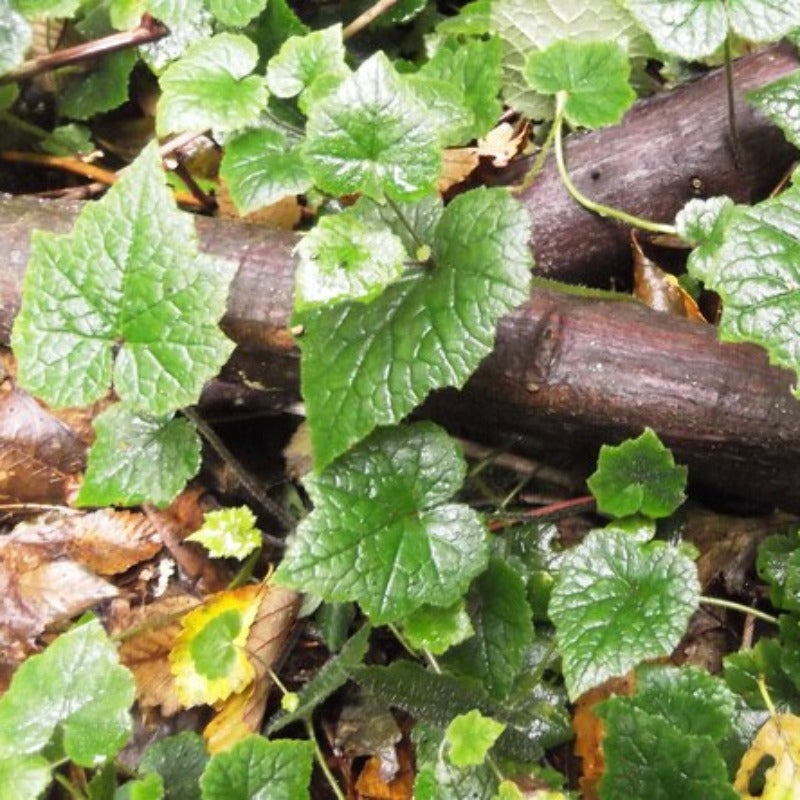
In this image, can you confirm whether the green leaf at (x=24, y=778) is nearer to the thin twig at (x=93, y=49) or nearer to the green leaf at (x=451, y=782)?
the green leaf at (x=451, y=782)

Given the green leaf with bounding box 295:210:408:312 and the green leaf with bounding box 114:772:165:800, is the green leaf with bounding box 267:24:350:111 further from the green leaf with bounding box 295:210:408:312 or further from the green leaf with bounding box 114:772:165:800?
the green leaf with bounding box 114:772:165:800

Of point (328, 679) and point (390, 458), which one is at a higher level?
point (390, 458)

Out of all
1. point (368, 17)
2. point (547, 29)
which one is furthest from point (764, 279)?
point (368, 17)

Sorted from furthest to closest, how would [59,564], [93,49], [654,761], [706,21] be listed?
[93,49] → [59,564] → [706,21] → [654,761]

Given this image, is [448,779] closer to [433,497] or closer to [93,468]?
[433,497]

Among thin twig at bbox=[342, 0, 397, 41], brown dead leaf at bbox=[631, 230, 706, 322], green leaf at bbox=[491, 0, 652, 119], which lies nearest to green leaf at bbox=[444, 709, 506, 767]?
brown dead leaf at bbox=[631, 230, 706, 322]

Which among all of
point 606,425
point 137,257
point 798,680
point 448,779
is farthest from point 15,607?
point 798,680

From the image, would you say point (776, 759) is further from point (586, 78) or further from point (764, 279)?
point (586, 78)
